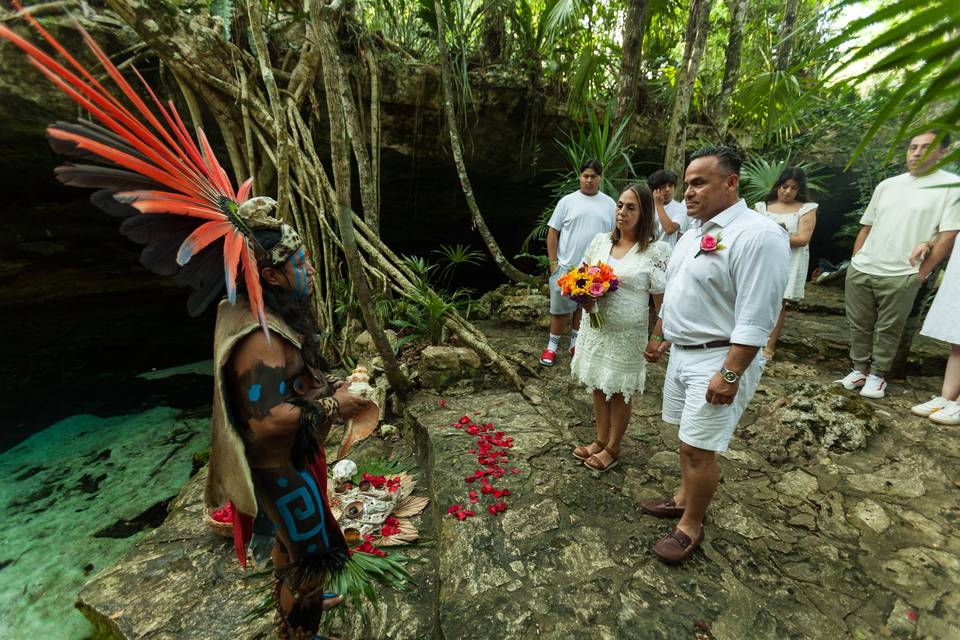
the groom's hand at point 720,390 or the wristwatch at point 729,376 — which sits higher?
the wristwatch at point 729,376

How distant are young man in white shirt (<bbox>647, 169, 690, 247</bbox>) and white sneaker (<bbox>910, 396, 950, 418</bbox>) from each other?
2145mm

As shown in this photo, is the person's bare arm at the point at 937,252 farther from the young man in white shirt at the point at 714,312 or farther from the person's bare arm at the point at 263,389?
the person's bare arm at the point at 263,389

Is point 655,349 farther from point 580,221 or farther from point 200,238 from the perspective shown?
point 200,238

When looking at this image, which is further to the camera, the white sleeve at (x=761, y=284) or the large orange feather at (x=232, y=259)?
the white sleeve at (x=761, y=284)

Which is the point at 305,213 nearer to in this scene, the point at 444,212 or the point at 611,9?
the point at 444,212

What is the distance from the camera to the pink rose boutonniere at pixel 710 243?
1779mm

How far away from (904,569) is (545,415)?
2.13 m

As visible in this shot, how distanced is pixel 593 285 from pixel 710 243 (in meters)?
0.71

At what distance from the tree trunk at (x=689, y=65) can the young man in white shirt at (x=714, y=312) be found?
3.57 m

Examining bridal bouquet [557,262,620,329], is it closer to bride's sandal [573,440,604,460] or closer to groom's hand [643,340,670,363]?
groom's hand [643,340,670,363]

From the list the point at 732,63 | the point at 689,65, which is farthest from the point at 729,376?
the point at 732,63

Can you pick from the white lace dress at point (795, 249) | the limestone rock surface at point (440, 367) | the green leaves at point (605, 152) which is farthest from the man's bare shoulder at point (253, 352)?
the green leaves at point (605, 152)

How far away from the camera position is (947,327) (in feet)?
9.78

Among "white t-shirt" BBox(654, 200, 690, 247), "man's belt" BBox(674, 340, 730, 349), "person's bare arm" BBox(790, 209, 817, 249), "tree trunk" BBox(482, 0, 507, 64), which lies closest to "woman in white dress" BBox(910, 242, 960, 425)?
"person's bare arm" BBox(790, 209, 817, 249)
